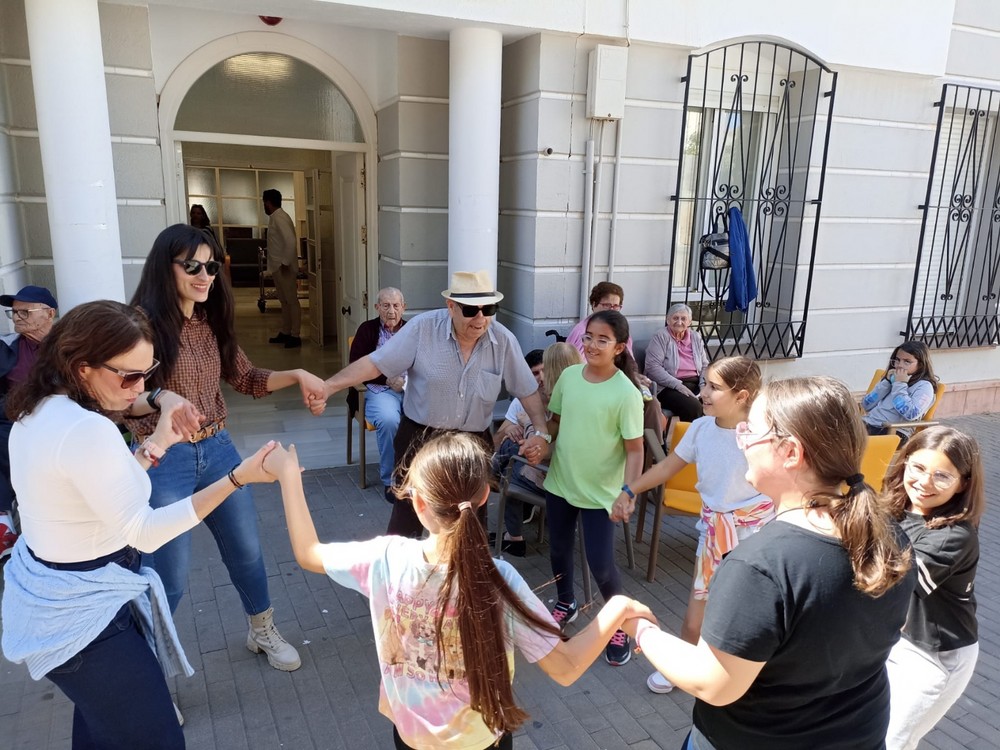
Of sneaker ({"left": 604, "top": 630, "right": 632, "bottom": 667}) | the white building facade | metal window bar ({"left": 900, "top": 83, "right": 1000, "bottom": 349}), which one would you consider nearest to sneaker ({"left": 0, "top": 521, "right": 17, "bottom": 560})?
the white building facade

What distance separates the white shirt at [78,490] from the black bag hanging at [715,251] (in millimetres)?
5250

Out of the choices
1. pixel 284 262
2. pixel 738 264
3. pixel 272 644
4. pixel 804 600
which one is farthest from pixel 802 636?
pixel 284 262

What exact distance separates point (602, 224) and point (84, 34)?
12.7 feet

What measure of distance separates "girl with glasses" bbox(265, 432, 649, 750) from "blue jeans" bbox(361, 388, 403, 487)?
3.17 meters

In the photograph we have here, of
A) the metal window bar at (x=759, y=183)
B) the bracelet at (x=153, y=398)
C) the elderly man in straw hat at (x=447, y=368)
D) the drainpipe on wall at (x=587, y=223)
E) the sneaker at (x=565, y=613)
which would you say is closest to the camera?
the bracelet at (x=153, y=398)

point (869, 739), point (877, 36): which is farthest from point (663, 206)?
point (869, 739)

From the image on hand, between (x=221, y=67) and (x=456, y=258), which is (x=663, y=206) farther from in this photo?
(x=221, y=67)

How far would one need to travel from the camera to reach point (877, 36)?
626cm

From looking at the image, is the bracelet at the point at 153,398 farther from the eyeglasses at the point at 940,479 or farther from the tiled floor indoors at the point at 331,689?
the eyeglasses at the point at 940,479

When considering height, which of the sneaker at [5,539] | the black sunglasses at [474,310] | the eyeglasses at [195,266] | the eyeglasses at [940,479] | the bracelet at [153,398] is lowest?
the sneaker at [5,539]

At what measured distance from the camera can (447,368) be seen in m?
3.29

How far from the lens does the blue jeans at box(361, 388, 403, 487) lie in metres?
4.93

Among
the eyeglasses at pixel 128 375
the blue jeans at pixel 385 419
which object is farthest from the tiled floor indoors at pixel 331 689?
the eyeglasses at pixel 128 375

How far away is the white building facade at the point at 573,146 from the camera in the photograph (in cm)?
490
